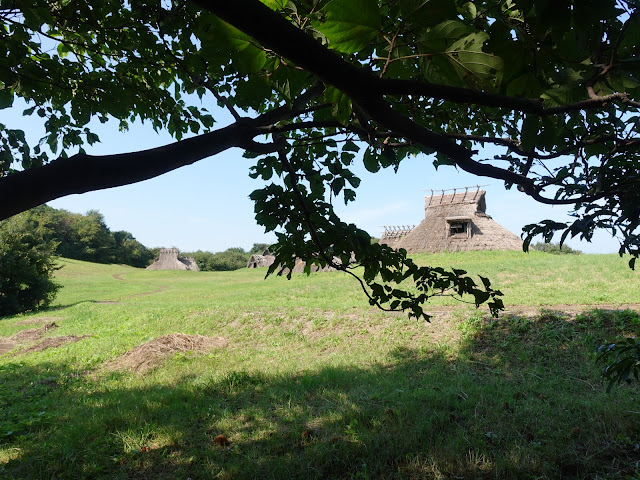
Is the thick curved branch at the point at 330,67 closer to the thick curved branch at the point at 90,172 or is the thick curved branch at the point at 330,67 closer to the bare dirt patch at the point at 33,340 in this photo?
the thick curved branch at the point at 90,172

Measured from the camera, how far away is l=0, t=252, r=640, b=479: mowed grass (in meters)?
3.31

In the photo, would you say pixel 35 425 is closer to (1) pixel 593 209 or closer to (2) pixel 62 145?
(2) pixel 62 145

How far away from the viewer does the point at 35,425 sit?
4.57 m

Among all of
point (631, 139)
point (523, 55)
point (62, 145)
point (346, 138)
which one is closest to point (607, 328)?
point (631, 139)

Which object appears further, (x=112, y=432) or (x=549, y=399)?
(x=549, y=399)

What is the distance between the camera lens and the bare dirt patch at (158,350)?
7.35 metres

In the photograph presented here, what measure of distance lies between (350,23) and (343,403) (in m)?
4.54

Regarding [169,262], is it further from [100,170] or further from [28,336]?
[100,170]

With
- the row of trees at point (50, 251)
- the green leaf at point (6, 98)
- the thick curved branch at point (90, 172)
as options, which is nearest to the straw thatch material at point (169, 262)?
the row of trees at point (50, 251)

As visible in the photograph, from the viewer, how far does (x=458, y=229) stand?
99.5 feet

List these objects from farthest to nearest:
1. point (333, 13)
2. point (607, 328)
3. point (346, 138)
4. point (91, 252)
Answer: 1. point (91, 252)
2. point (607, 328)
3. point (346, 138)
4. point (333, 13)

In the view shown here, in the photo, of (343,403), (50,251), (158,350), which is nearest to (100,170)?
(343,403)

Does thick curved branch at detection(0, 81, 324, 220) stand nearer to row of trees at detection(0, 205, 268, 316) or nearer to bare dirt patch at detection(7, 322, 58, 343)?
bare dirt patch at detection(7, 322, 58, 343)

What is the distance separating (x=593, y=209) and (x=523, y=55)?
1.36 metres
